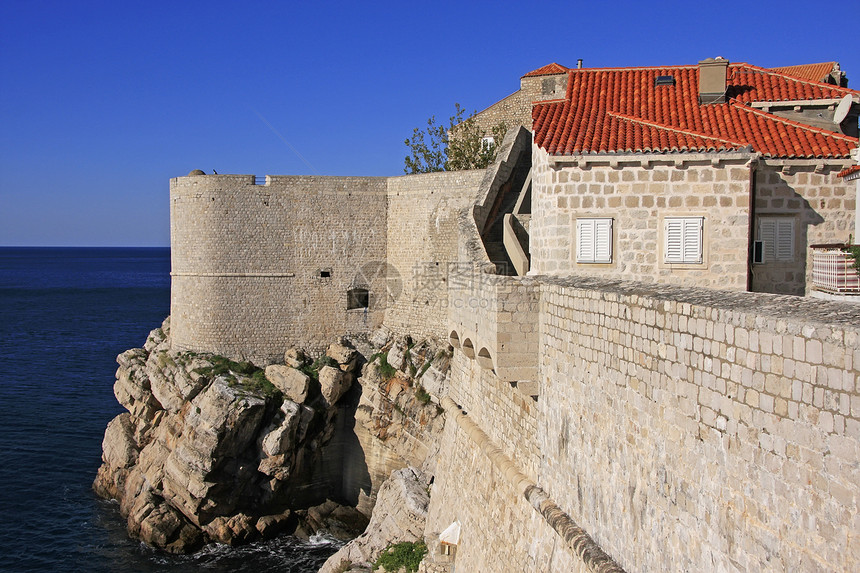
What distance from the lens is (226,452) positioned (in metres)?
18.2

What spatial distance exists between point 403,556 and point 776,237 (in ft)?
25.9

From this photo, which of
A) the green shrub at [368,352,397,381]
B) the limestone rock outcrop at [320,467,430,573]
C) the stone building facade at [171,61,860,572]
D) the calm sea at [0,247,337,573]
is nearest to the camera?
the stone building facade at [171,61,860,572]

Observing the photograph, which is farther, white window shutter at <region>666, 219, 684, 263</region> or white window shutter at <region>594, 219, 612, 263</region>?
white window shutter at <region>594, 219, 612, 263</region>

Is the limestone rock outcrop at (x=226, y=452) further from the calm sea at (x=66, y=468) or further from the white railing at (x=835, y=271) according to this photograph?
the white railing at (x=835, y=271)

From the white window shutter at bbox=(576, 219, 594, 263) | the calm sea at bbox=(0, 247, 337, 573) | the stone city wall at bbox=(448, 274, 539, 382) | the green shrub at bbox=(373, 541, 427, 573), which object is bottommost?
the calm sea at bbox=(0, 247, 337, 573)

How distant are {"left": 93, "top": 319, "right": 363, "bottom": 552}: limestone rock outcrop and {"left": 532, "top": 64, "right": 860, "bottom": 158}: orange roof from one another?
1124 centimetres

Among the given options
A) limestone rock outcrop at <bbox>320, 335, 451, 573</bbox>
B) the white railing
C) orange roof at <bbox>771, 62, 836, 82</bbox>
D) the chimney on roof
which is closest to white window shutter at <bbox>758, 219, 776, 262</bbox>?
the white railing

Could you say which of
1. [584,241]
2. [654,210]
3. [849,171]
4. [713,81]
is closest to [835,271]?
[849,171]

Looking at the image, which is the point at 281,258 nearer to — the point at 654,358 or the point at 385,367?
the point at 385,367

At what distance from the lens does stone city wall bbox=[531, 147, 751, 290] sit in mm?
8164

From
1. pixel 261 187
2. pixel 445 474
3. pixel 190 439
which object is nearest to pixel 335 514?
pixel 190 439

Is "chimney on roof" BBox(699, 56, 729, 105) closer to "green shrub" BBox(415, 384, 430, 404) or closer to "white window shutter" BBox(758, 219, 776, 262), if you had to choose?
"white window shutter" BBox(758, 219, 776, 262)

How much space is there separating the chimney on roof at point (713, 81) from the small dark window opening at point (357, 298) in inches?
482

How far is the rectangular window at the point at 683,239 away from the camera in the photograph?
8.23 meters
